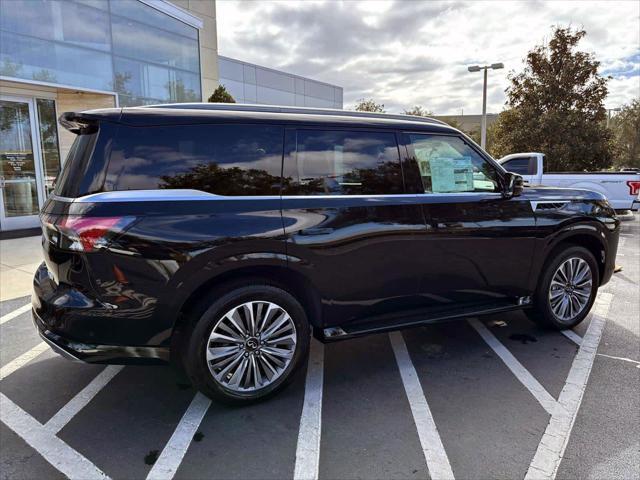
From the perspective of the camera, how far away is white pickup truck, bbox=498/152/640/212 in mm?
12227

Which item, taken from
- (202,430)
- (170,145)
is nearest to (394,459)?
(202,430)

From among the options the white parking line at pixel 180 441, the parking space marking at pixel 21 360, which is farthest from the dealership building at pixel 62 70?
the white parking line at pixel 180 441

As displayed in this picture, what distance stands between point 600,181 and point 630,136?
18.4 meters

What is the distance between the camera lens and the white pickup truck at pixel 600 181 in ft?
40.1

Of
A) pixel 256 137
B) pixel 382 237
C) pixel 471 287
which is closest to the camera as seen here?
pixel 256 137

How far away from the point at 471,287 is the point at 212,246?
7.59 feet

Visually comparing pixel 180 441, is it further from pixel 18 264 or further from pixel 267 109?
pixel 18 264

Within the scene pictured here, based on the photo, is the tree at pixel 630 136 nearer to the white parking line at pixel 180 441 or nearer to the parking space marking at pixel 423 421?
the parking space marking at pixel 423 421

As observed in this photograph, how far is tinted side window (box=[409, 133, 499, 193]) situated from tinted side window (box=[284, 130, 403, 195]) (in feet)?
0.86

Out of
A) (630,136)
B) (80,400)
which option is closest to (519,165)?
(80,400)

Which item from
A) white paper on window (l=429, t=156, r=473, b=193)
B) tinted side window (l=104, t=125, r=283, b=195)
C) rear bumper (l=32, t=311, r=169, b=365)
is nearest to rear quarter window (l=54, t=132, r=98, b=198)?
tinted side window (l=104, t=125, r=283, b=195)

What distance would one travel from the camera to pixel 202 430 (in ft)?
9.56

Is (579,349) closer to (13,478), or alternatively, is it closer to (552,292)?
(552,292)

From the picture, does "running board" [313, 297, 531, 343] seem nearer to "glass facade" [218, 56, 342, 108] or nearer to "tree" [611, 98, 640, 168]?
"glass facade" [218, 56, 342, 108]
